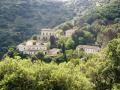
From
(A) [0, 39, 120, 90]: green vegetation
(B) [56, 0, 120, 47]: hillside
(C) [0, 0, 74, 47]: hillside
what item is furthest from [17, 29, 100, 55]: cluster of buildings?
(A) [0, 39, 120, 90]: green vegetation

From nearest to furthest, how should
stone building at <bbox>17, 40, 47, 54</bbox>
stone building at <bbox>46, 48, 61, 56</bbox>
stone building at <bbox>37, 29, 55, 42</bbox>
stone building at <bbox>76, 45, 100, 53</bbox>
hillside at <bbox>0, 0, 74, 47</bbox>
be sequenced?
1. stone building at <bbox>76, 45, 100, 53</bbox>
2. stone building at <bbox>46, 48, 61, 56</bbox>
3. stone building at <bbox>17, 40, 47, 54</bbox>
4. stone building at <bbox>37, 29, 55, 42</bbox>
5. hillside at <bbox>0, 0, 74, 47</bbox>

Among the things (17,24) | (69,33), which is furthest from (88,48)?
(17,24)

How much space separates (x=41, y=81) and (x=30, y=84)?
5.05 feet

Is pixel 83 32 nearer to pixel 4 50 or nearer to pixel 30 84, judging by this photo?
pixel 4 50

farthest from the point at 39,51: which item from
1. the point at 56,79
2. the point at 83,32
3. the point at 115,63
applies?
the point at 56,79

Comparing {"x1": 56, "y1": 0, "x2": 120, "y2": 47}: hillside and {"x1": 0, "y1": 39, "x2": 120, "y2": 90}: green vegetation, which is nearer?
{"x1": 0, "y1": 39, "x2": 120, "y2": 90}: green vegetation

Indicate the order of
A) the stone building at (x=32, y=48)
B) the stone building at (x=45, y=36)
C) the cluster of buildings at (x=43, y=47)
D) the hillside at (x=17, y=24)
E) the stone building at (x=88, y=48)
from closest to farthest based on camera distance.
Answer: the stone building at (x=88, y=48), the cluster of buildings at (x=43, y=47), the stone building at (x=32, y=48), the stone building at (x=45, y=36), the hillside at (x=17, y=24)

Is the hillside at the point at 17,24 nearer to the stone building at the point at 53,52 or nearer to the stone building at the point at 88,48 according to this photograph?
the stone building at the point at 53,52

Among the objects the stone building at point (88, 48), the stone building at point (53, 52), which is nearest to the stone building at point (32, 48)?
the stone building at point (53, 52)

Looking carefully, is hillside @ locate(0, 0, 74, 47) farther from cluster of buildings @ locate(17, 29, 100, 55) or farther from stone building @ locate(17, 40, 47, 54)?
stone building @ locate(17, 40, 47, 54)

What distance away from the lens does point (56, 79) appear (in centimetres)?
5425

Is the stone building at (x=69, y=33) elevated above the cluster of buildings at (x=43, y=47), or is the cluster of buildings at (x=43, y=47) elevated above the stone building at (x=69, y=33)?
the stone building at (x=69, y=33)

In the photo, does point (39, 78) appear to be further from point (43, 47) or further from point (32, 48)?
point (32, 48)

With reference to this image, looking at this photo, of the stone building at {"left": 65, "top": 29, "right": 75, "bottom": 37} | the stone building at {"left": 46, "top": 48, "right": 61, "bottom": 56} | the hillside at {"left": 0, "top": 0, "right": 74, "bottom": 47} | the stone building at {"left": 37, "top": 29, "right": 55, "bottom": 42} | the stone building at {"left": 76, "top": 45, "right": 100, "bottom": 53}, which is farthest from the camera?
the hillside at {"left": 0, "top": 0, "right": 74, "bottom": 47}
